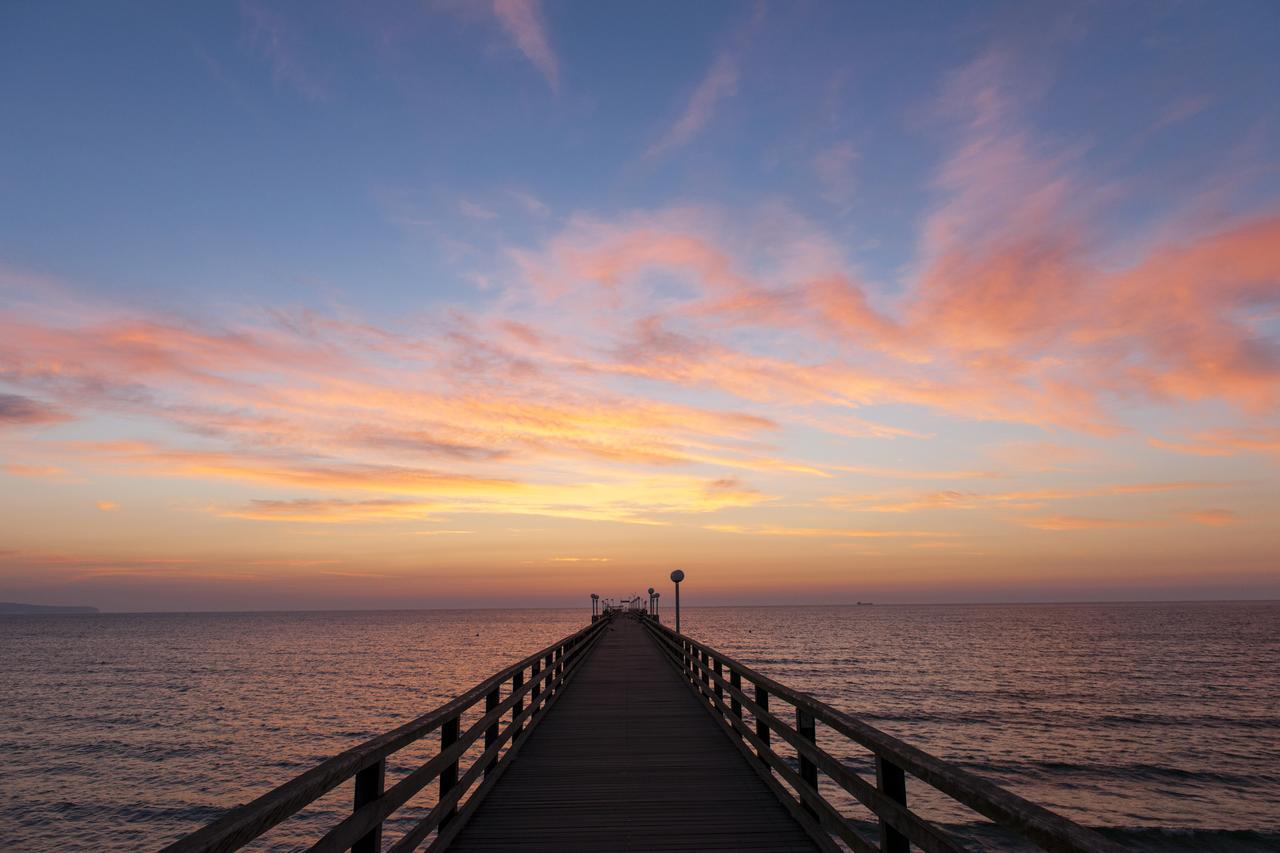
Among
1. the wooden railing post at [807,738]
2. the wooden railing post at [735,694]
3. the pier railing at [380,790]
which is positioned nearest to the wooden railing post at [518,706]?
the pier railing at [380,790]

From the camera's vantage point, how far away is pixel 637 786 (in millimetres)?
7195

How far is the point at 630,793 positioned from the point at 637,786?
0.81 feet

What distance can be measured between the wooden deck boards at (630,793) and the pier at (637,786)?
0.02 meters

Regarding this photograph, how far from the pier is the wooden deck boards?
0.07ft

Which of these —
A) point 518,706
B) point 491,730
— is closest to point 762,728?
point 491,730

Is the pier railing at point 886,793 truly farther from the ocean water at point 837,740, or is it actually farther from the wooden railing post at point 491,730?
the ocean water at point 837,740

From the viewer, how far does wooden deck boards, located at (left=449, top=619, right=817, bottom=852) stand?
5.68 meters

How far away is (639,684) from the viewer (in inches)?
599

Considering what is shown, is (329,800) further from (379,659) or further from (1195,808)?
(379,659)

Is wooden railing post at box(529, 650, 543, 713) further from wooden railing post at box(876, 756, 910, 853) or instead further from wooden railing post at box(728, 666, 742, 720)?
wooden railing post at box(876, 756, 910, 853)

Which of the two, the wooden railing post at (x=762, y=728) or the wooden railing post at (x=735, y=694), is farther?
the wooden railing post at (x=735, y=694)

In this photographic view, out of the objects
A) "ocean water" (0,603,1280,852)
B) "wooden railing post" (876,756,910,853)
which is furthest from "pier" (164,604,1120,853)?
"ocean water" (0,603,1280,852)

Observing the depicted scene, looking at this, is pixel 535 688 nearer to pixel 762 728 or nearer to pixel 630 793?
pixel 630 793

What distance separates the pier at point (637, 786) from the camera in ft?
9.64
